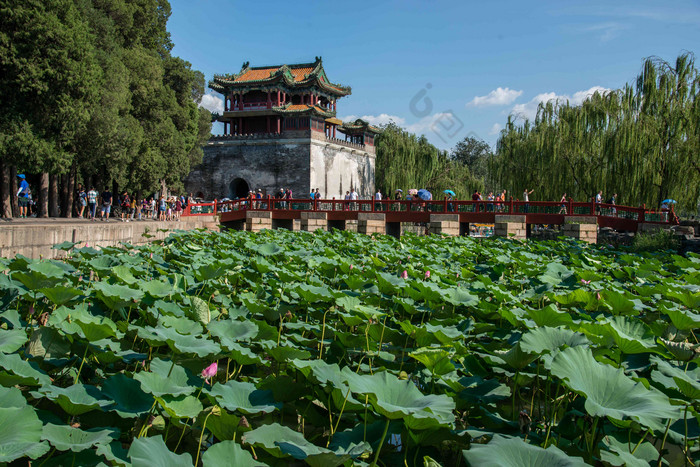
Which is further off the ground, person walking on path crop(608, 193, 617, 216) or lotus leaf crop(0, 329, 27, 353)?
person walking on path crop(608, 193, 617, 216)

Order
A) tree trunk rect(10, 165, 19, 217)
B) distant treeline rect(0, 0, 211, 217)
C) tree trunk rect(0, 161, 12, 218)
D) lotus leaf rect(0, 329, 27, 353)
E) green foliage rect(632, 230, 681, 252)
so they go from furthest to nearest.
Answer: tree trunk rect(10, 165, 19, 217) → tree trunk rect(0, 161, 12, 218) → distant treeline rect(0, 0, 211, 217) → green foliage rect(632, 230, 681, 252) → lotus leaf rect(0, 329, 27, 353)

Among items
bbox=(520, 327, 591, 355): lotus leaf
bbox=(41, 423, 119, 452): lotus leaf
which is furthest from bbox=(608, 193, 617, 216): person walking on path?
bbox=(41, 423, 119, 452): lotus leaf

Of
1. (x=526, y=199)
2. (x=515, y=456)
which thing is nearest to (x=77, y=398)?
(x=515, y=456)

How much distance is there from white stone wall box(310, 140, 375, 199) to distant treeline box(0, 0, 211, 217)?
27.9 feet

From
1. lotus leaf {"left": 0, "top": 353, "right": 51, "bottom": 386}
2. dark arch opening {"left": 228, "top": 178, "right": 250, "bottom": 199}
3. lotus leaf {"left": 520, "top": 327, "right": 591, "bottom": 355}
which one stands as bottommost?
lotus leaf {"left": 0, "top": 353, "right": 51, "bottom": 386}

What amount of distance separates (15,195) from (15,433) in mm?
15507

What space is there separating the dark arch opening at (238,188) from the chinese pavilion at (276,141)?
0.17 ft

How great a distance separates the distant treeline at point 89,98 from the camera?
1116cm

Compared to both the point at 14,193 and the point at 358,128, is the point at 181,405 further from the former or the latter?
the point at 358,128

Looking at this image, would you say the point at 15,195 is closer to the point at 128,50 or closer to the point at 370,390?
the point at 128,50

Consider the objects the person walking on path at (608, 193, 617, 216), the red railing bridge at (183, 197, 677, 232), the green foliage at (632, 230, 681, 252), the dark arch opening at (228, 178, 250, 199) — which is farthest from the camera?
the dark arch opening at (228, 178, 250, 199)

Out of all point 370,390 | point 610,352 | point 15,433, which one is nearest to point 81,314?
point 15,433

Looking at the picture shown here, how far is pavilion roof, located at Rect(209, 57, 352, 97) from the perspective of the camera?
91.8 ft

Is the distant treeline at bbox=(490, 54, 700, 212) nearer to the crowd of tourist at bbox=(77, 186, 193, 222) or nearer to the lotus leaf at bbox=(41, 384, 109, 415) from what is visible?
the crowd of tourist at bbox=(77, 186, 193, 222)
